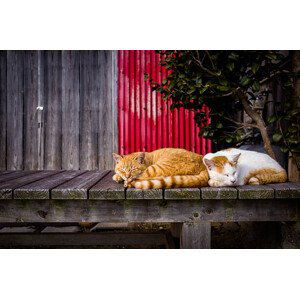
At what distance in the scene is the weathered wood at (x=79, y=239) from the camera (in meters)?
3.35

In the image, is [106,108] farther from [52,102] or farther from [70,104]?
[52,102]

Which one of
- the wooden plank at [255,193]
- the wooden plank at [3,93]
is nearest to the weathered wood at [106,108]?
the wooden plank at [3,93]

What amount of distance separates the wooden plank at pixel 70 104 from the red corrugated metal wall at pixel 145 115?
0.84 meters

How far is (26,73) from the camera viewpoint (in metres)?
5.48

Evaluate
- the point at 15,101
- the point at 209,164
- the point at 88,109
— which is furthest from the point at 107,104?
the point at 209,164

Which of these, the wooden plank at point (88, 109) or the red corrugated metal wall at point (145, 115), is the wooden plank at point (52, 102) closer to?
the wooden plank at point (88, 109)

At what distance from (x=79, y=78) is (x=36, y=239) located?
320 cm

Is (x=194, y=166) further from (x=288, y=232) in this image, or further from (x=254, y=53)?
(x=254, y=53)

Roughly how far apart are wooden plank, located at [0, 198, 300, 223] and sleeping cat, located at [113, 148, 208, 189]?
0.16 meters

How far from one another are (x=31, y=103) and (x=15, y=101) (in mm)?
315

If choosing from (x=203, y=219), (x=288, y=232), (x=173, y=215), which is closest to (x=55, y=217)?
(x=173, y=215)

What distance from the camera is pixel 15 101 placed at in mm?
5492

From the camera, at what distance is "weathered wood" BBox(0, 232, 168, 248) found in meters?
3.35

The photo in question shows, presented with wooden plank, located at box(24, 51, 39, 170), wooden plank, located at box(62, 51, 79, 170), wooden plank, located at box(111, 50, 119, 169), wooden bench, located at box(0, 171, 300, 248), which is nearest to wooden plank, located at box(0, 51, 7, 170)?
wooden plank, located at box(24, 51, 39, 170)
